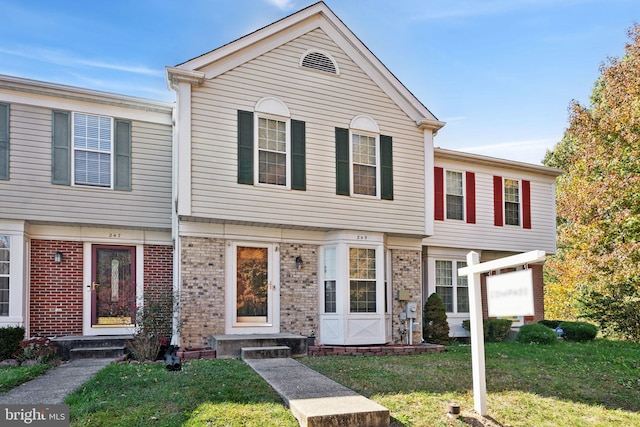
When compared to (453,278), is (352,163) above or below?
above

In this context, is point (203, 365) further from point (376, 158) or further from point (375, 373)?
point (376, 158)

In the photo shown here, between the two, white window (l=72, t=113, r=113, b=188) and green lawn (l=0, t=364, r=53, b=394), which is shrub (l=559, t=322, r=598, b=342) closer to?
white window (l=72, t=113, r=113, b=188)

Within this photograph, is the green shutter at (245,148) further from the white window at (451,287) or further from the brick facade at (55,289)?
the white window at (451,287)

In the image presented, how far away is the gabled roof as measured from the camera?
10586 millimetres

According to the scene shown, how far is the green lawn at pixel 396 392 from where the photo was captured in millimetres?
5676

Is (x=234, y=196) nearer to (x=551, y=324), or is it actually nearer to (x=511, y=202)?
(x=511, y=202)

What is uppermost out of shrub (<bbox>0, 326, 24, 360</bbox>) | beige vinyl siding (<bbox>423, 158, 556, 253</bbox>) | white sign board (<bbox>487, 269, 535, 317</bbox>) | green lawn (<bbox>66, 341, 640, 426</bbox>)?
beige vinyl siding (<bbox>423, 158, 556, 253</bbox>)

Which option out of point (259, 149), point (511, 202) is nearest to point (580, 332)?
point (511, 202)

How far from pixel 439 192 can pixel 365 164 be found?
3572 millimetres

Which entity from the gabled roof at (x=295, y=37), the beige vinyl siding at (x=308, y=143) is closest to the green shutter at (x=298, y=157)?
the beige vinyl siding at (x=308, y=143)

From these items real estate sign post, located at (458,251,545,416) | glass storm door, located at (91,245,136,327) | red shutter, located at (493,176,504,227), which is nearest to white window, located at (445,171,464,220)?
red shutter, located at (493,176,504,227)

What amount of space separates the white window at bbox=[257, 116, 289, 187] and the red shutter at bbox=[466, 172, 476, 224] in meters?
6.66

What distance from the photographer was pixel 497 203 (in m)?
15.9

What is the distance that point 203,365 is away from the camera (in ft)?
28.4
